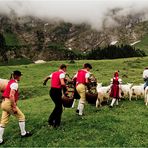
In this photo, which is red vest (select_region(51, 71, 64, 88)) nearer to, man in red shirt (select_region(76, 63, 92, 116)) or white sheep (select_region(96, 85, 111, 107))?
man in red shirt (select_region(76, 63, 92, 116))

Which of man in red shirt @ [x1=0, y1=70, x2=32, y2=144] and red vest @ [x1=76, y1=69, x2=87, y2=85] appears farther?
red vest @ [x1=76, y1=69, x2=87, y2=85]

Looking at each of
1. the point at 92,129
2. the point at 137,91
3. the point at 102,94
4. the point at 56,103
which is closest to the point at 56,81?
the point at 56,103

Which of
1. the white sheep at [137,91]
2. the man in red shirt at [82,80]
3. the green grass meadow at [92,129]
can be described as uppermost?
the man in red shirt at [82,80]

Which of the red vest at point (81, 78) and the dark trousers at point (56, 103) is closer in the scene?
the dark trousers at point (56, 103)

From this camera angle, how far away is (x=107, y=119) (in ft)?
80.4

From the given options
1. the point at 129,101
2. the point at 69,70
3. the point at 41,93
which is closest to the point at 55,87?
the point at 129,101

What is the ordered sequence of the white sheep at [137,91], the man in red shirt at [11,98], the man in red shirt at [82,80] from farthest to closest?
the white sheep at [137,91], the man in red shirt at [82,80], the man in red shirt at [11,98]

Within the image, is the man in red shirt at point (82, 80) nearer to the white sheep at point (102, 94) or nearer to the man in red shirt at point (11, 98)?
the man in red shirt at point (11, 98)

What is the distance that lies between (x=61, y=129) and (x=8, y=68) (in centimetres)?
4888

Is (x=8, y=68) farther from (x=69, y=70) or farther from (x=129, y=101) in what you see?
(x=129, y=101)

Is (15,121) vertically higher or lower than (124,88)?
lower

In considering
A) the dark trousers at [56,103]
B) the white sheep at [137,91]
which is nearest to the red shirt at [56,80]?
the dark trousers at [56,103]

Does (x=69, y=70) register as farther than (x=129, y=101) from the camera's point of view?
Yes

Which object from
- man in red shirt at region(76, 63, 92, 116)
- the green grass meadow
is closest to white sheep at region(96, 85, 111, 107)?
the green grass meadow
